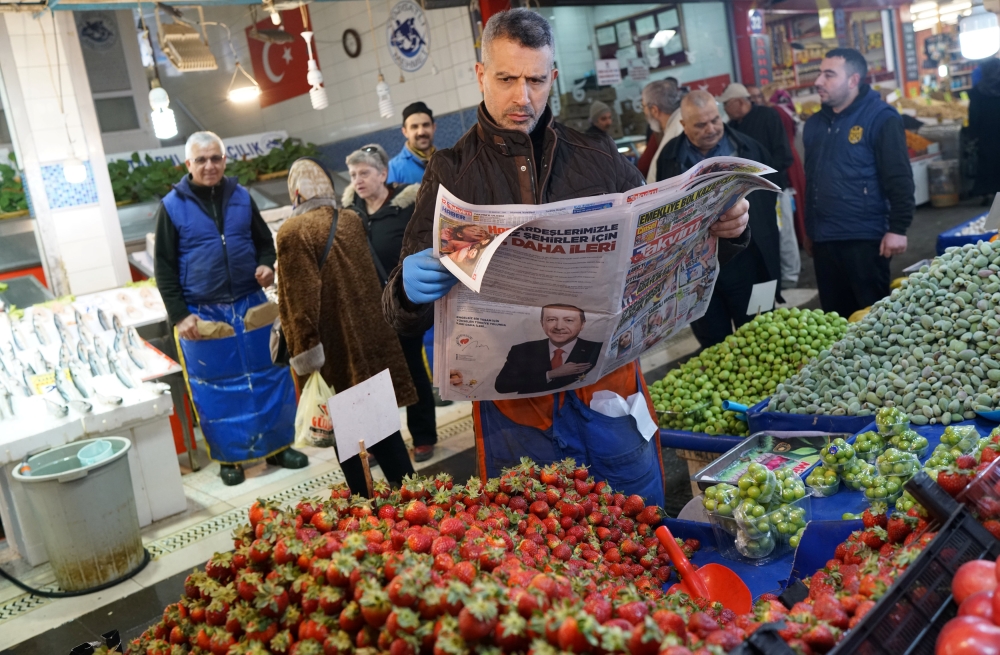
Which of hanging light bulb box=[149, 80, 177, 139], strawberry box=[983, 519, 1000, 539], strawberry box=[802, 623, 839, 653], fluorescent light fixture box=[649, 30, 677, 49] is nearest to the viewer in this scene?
strawberry box=[802, 623, 839, 653]

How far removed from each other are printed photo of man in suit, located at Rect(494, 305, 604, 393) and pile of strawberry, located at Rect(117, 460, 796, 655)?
0.23 meters

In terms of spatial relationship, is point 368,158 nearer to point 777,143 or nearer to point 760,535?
point 760,535

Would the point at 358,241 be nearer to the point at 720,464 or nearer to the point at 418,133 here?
the point at 418,133

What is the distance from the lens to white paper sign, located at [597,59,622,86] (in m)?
8.56

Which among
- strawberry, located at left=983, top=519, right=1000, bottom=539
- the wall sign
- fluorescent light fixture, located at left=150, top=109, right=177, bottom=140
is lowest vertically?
strawberry, located at left=983, top=519, right=1000, bottom=539

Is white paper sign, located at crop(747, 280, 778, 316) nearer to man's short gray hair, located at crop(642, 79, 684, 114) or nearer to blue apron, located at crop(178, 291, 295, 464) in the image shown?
man's short gray hair, located at crop(642, 79, 684, 114)

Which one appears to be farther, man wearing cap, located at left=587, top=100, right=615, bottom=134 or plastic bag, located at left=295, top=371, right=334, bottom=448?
man wearing cap, located at left=587, top=100, right=615, bottom=134

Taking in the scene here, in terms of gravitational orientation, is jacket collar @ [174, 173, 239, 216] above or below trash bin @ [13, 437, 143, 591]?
above

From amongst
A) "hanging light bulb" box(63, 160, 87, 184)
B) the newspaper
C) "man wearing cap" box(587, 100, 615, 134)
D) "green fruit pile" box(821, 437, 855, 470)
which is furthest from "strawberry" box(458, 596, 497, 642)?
"man wearing cap" box(587, 100, 615, 134)

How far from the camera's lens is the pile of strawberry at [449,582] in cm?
119

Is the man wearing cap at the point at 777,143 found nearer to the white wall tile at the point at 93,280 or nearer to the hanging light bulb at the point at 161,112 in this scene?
the hanging light bulb at the point at 161,112

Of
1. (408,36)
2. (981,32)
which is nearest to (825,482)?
(408,36)

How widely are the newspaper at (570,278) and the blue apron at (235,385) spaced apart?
3.06m

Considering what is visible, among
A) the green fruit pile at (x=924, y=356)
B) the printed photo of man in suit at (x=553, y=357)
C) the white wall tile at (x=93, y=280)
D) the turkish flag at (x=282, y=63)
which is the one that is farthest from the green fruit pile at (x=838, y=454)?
the turkish flag at (x=282, y=63)
